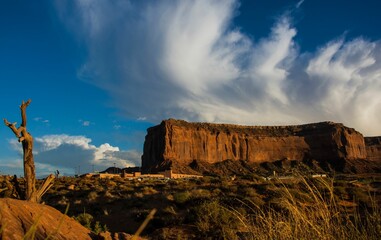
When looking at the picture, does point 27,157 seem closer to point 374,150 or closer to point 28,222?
point 28,222

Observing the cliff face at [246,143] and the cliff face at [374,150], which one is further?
the cliff face at [374,150]

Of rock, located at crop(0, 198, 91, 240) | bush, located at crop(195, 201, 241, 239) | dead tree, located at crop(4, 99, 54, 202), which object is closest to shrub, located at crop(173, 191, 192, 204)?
bush, located at crop(195, 201, 241, 239)

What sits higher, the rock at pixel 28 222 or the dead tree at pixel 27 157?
the dead tree at pixel 27 157

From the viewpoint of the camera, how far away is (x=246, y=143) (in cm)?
13788

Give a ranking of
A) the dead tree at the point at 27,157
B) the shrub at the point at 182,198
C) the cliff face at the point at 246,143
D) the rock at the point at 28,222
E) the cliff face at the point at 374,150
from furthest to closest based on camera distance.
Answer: the cliff face at the point at 374,150, the cliff face at the point at 246,143, the shrub at the point at 182,198, the dead tree at the point at 27,157, the rock at the point at 28,222

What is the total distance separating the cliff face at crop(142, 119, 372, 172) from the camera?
126 metres

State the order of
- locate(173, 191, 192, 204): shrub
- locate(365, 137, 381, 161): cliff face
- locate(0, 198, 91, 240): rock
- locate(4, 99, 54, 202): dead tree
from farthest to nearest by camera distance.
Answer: locate(365, 137, 381, 161): cliff face → locate(173, 191, 192, 204): shrub → locate(4, 99, 54, 202): dead tree → locate(0, 198, 91, 240): rock

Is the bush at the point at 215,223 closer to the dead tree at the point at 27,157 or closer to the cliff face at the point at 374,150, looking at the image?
the dead tree at the point at 27,157

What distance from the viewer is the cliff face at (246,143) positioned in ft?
415

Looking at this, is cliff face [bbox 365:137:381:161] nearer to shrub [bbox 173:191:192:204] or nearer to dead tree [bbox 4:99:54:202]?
shrub [bbox 173:191:192:204]

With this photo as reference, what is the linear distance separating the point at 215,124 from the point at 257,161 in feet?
72.0

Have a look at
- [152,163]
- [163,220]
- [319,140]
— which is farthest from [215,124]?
[163,220]

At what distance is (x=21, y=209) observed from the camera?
725cm

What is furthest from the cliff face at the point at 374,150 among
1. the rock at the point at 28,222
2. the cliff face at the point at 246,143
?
the rock at the point at 28,222
